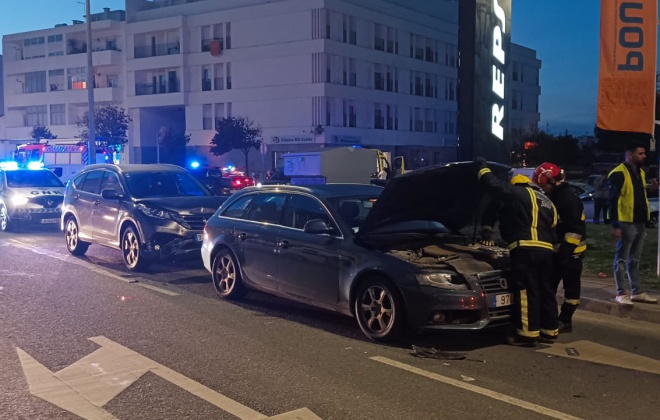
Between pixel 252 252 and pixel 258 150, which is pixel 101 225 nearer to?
pixel 252 252

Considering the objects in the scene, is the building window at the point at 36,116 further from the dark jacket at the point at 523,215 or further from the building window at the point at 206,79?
the dark jacket at the point at 523,215

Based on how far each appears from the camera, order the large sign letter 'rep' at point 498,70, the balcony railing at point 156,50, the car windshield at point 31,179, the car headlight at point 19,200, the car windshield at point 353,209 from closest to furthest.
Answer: the car windshield at point 353,209
the large sign letter 'rep' at point 498,70
the car headlight at point 19,200
the car windshield at point 31,179
the balcony railing at point 156,50

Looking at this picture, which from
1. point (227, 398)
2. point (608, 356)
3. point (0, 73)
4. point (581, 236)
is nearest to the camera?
point (227, 398)

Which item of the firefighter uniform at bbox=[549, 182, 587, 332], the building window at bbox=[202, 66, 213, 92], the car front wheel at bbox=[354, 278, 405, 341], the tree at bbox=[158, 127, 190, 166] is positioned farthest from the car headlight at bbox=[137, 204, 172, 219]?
the tree at bbox=[158, 127, 190, 166]

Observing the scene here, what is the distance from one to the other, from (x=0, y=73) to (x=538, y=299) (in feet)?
259

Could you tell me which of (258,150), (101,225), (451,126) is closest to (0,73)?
(258,150)

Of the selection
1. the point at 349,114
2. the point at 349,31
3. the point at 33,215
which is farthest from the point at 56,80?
the point at 33,215

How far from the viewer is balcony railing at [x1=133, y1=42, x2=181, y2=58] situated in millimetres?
58562

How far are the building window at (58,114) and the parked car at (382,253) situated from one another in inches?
2437

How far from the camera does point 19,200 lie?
18.0m

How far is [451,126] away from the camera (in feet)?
211

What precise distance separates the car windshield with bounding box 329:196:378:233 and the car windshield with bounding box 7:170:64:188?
13.8m

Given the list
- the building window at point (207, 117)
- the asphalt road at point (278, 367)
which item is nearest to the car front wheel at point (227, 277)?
the asphalt road at point (278, 367)

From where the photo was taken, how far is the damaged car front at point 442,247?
624 centimetres
